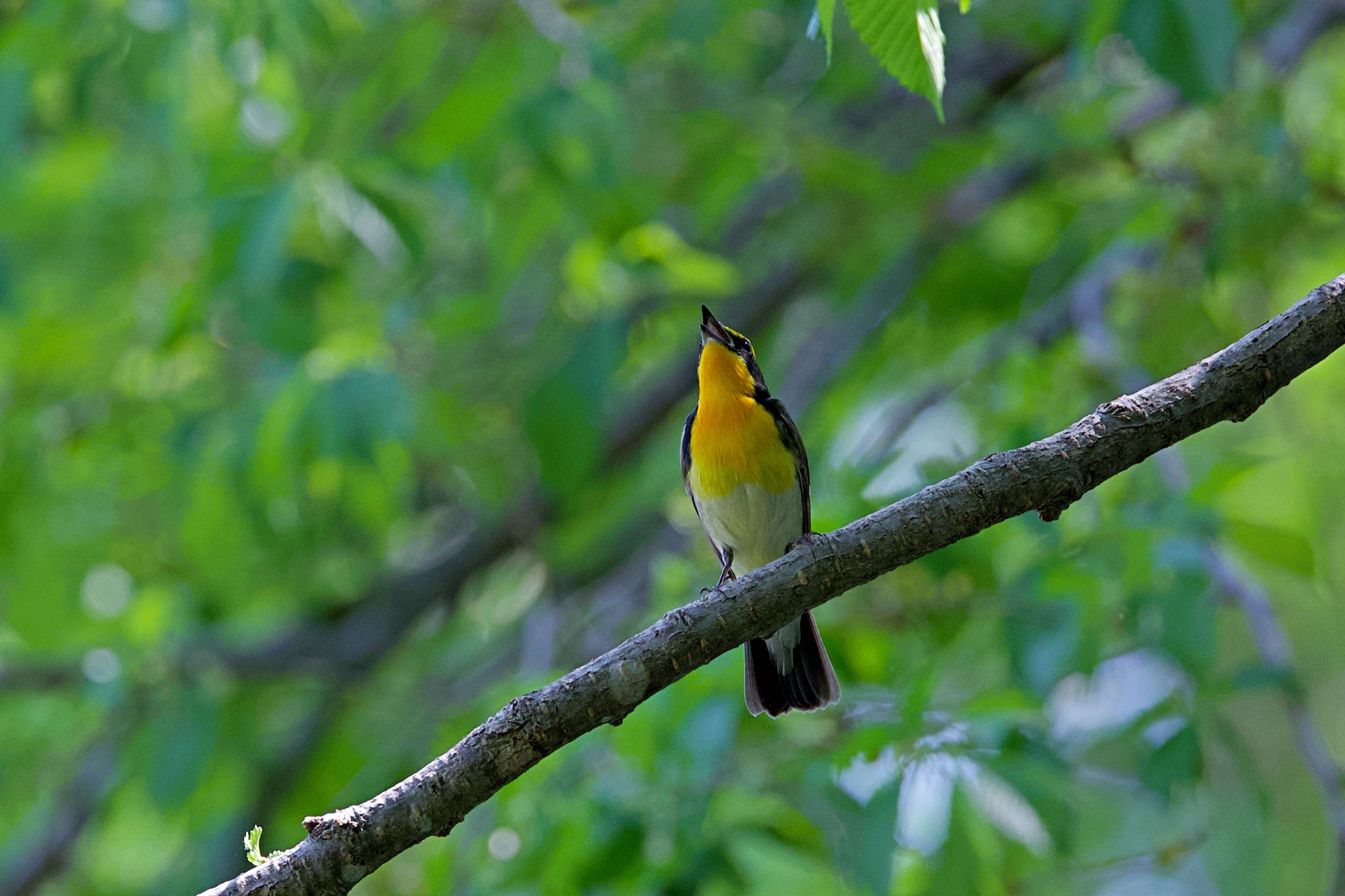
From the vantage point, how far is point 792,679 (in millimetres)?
4086

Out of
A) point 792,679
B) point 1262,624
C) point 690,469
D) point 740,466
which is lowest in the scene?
point 1262,624

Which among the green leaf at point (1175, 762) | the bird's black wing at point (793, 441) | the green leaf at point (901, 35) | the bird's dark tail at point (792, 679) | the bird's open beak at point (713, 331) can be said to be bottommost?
the green leaf at point (1175, 762)

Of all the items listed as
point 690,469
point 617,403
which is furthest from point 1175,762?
point 617,403

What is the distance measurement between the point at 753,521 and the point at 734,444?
0.32 metres

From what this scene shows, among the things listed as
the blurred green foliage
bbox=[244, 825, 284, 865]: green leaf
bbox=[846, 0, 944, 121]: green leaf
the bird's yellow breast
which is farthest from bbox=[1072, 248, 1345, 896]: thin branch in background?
bbox=[244, 825, 284, 865]: green leaf

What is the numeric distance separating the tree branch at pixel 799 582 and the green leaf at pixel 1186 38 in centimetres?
140

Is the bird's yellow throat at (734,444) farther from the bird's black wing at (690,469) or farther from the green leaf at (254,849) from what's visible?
the green leaf at (254,849)

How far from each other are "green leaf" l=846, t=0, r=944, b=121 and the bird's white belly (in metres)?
2.62

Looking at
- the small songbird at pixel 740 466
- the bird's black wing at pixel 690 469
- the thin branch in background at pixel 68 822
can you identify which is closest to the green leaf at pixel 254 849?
the small songbird at pixel 740 466

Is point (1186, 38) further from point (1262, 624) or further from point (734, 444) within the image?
point (1262, 624)

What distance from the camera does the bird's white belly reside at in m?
4.69


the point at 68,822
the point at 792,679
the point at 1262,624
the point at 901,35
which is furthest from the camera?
the point at 68,822

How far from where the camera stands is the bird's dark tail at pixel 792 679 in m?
4.05

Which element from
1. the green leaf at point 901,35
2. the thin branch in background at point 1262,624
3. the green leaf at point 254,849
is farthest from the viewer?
the thin branch in background at point 1262,624
